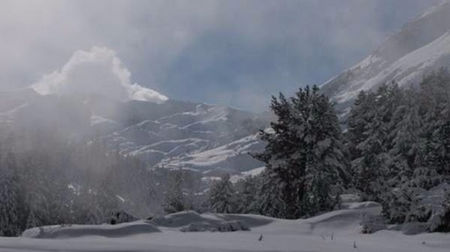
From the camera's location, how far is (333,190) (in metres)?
30.7

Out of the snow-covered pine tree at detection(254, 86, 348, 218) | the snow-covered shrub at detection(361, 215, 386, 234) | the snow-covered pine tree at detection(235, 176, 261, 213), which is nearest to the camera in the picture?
the snow-covered shrub at detection(361, 215, 386, 234)

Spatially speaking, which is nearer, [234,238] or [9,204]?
[234,238]

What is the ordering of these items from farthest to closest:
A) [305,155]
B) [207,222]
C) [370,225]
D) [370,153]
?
[370,153] < [305,155] < [207,222] < [370,225]

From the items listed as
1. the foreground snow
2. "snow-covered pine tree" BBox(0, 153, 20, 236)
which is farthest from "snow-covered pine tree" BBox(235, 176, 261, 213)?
the foreground snow

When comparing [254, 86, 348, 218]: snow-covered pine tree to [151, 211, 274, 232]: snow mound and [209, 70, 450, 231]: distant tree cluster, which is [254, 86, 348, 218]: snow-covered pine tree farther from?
[151, 211, 274, 232]: snow mound

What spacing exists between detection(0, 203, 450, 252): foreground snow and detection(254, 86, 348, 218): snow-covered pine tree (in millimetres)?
9742

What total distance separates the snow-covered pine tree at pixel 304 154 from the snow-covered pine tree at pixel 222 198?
30.0 metres

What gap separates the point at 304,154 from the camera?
30969mm

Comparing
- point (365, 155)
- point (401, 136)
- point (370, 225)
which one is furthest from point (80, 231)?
point (365, 155)

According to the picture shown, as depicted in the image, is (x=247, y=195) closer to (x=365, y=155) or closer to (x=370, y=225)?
(x=365, y=155)

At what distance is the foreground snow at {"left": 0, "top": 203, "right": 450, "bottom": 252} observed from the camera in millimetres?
8711

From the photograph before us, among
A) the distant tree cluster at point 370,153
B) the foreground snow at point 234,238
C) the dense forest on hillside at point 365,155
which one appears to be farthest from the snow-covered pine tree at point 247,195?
the foreground snow at point 234,238

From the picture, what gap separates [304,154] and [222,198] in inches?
1295

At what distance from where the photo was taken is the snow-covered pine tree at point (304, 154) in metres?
30.3
